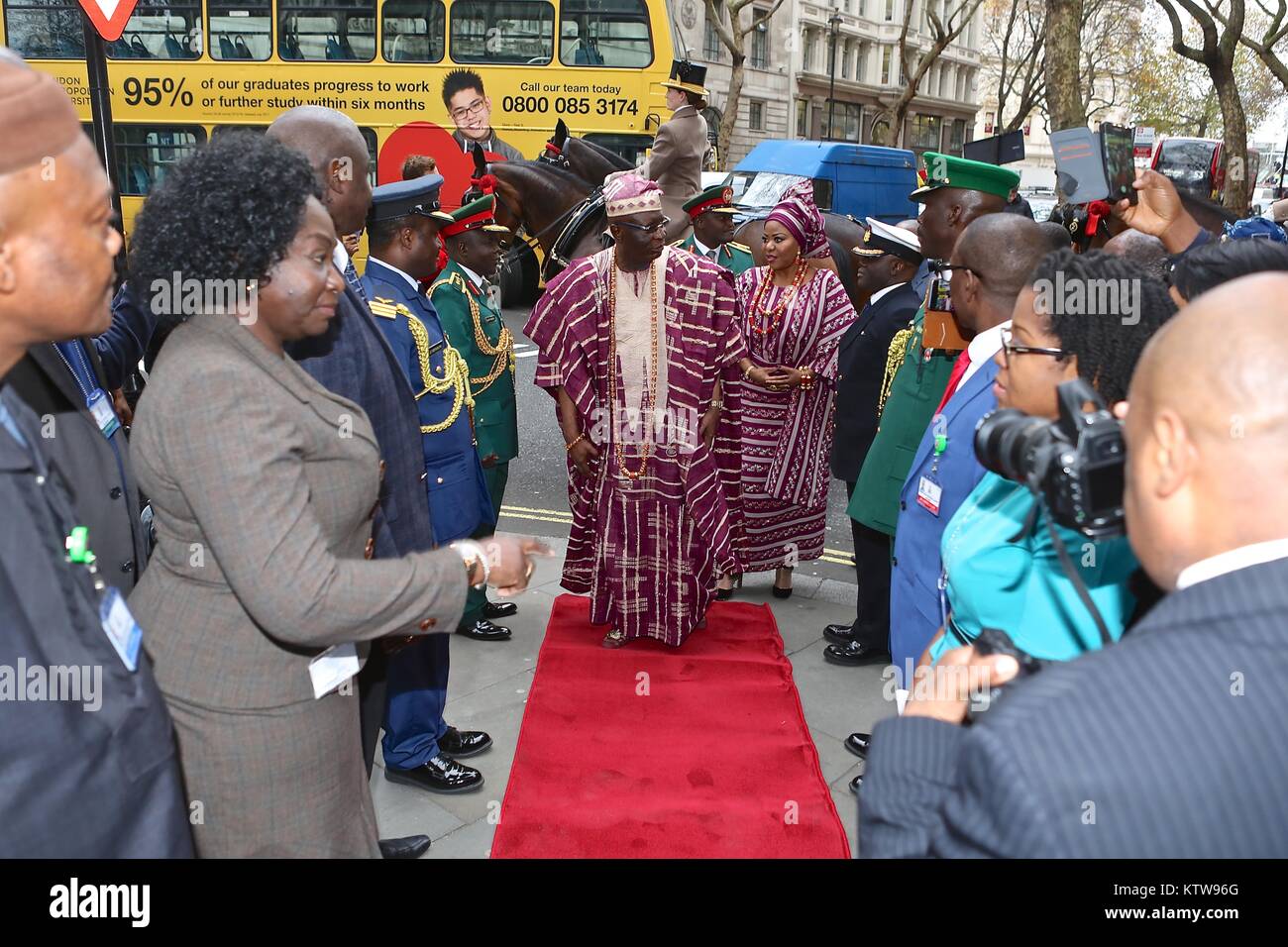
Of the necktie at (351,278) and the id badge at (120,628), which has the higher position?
the necktie at (351,278)

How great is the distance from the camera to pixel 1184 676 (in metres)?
0.98

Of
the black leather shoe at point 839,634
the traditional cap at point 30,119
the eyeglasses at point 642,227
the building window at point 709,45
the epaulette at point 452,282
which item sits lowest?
the black leather shoe at point 839,634

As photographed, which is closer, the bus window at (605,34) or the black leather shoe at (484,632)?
the black leather shoe at (484,632)

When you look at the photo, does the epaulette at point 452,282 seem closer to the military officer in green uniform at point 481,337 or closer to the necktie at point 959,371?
the military officer in green uniform at point 481,337

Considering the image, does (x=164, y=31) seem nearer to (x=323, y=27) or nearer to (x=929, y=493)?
(x=323, y=27)

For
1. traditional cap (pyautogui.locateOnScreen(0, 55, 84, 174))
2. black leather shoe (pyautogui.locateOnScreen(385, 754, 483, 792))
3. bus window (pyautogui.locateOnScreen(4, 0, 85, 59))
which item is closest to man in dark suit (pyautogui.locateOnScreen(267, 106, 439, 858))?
black leather shoe (pyautogui.locateOnScreen(385, 754, 483, 792))

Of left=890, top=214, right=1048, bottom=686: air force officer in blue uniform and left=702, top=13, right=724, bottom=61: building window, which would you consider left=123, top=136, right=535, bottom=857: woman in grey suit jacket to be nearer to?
left=890, top=214, right=1048, bottom=686: air force officer in blue uniform

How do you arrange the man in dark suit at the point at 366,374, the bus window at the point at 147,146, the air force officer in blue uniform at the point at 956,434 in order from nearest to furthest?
1. the man in dark suit at the point at 366,374
2. the air force officer in blue uniform at the point at 956,434
3. the bus window at the point at 147,146

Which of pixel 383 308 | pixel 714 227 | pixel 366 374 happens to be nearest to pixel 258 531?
pixel 366 374

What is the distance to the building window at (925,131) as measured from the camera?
56.9 m

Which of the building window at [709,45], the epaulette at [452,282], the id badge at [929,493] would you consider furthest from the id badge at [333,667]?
the building window at [709,45]

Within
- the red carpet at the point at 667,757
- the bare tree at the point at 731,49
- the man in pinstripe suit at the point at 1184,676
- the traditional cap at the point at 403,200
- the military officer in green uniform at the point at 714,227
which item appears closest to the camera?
the man in pinstripe suit at the point at 1184,676

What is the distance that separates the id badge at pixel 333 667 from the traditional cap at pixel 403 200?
203 cm

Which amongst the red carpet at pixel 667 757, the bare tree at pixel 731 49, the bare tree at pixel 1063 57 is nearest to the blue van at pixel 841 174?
the bare tree at pixel 1063 57
